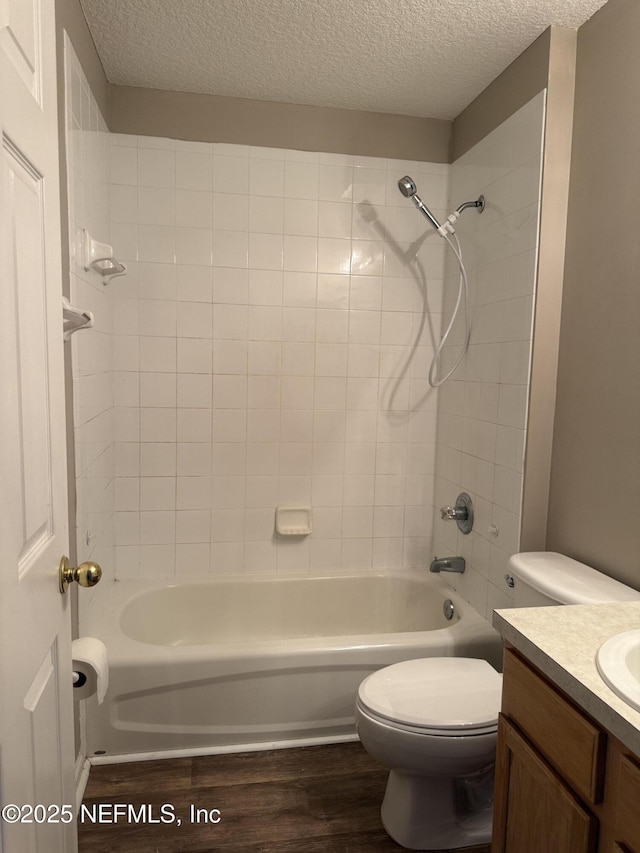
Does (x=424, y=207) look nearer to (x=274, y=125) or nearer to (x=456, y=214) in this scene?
(x=456, y=214)

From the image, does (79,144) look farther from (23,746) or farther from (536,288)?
(23,746)

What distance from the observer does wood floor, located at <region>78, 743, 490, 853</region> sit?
1717 mm

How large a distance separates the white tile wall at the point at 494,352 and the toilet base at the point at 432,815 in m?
0.67

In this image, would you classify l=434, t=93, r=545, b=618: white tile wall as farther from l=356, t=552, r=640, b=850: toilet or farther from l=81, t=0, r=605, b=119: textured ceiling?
l=356, t=552, r=640, b=850: toilet

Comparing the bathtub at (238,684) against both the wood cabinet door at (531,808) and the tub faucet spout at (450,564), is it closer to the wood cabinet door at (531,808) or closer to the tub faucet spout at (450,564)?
the tub faucet spout at (450,564)

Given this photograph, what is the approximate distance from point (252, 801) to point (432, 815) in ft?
1.88

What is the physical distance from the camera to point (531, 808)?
45.5 inches

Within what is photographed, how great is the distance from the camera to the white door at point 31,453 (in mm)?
803

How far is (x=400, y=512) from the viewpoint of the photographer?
2875mm

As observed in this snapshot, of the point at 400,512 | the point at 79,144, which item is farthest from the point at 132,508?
the point at 79,144

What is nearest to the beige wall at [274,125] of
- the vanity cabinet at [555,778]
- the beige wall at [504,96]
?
the beige wall at [504,96]

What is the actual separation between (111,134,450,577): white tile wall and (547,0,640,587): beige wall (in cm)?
93

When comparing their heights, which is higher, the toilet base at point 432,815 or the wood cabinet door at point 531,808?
the wood cabinet door at point 531,808

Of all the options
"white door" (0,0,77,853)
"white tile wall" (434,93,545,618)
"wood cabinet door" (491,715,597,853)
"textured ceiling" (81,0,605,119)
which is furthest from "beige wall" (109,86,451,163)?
"wood cabinet door" (491,715,597,853)
